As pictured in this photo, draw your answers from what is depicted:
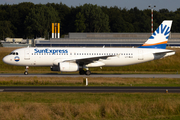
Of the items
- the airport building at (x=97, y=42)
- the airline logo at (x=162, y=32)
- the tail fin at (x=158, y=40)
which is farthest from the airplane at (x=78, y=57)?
the airport building at (x=97, y=42)

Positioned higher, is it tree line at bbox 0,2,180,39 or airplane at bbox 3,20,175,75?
tree line at bbox 0,2,180,39

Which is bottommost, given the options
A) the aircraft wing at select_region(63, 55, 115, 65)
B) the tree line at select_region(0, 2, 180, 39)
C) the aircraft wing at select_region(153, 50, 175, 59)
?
the aircraft wing at select_region(63, 55, 115, 65)

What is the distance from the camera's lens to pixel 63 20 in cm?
15488

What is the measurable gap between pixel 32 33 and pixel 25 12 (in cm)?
1426

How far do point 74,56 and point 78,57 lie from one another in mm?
646

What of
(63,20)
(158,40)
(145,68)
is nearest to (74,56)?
(158,40)

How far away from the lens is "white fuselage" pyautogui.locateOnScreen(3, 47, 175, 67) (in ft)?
146

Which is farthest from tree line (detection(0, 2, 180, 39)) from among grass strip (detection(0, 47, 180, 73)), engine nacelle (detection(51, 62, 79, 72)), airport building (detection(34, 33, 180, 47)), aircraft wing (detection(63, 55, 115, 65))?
engine nacelle (detection(51, 62, 79, 72))

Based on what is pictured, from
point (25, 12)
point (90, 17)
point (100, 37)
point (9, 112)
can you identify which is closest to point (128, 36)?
point (100, 37)

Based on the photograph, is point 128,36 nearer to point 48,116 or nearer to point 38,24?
point 38,24

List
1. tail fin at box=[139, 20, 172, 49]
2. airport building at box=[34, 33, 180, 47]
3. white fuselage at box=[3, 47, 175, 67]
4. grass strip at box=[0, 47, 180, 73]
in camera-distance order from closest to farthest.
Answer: white fuselage at box=[3, 47, 175, 67] → tail fin at box=[139, 20, 172, 49] → grass strip at box=[0, 47, 180, 73] → airport building at box=[34, 33, 180, 47]

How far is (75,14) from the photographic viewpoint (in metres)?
153

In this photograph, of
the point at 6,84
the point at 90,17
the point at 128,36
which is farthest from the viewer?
the point at 90,17

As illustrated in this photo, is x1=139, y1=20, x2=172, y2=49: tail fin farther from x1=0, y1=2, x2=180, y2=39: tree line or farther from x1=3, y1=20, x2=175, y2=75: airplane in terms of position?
x1=0, y1=2, x2=180, y2=39: tree line
